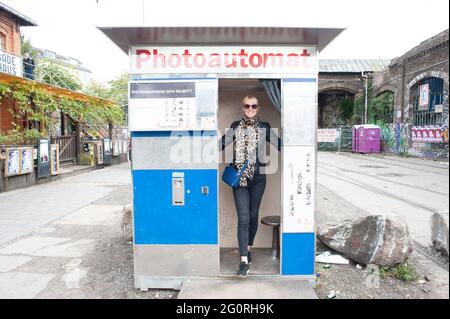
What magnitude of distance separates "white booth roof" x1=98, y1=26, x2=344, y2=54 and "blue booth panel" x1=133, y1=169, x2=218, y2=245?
1.34 metres

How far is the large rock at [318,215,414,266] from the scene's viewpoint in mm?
4281

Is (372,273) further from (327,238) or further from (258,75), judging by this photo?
(258,75)

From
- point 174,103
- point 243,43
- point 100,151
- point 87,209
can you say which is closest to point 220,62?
point 243,43

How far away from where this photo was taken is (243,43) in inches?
147

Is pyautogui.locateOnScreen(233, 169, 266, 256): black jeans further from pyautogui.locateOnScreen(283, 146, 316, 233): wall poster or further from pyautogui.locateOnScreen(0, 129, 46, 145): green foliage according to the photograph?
pyautogui.locateOnScreen(0, 129, 46, 145): green foliage

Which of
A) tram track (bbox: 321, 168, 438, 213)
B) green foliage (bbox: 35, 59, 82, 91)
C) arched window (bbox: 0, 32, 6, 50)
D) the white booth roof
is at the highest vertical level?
arched window (bbox: 0, 32, 6, 50)

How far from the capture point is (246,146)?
402 centimetres

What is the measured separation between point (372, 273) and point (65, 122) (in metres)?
15.0

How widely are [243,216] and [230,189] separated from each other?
38.1 inches

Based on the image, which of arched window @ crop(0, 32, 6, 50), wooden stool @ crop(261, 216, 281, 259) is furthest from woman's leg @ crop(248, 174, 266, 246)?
arched window @ crop(0, 32, 6, 50)

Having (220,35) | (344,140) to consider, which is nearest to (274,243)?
(220,35)

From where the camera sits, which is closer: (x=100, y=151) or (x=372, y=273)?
(x=372, y=273)

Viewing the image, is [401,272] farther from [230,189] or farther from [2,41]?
[2,41]
